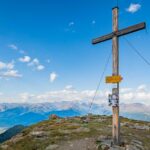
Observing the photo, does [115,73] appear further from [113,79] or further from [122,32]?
[122,32]

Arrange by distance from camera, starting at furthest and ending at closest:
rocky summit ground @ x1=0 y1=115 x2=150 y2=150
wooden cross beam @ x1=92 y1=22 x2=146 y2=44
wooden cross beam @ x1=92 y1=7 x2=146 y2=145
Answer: rocky summit ground @ x1=0 y1=115 x2=150 y2=150 → wooden cross beam @ x1=92 y1=7 x2=146 y2=145 → wooden cross beam @ x1=92 y1=22 x2=146 y2=44

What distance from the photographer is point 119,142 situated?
2128 cm

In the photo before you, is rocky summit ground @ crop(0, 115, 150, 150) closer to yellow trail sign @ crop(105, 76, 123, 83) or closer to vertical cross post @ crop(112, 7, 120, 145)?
vertical cross post @ crop(112, 7, 120, 145)

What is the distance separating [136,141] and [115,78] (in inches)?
263

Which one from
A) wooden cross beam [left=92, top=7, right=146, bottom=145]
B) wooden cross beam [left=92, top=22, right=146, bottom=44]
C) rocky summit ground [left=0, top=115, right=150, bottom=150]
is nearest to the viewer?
wooden cross beam [left=92, top=22, right=146, bottom=44]

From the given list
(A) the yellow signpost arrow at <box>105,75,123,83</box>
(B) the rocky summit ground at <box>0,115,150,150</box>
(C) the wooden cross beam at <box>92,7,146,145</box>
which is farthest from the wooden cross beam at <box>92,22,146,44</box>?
(B) the rocky summit ground at <box>0,115,150,150</box>

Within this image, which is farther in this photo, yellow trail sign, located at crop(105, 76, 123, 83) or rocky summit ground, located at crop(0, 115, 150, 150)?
rocky summit ground, located at crop(0, 115, 150, 150)

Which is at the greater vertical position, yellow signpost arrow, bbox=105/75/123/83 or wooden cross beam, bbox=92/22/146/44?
wooden cross beam, bbox=92/22/146/44

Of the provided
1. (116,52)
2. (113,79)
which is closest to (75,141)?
(113,79)

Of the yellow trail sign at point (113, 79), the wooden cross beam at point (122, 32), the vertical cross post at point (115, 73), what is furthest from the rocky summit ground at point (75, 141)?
the wooden cross beam at point (122, 32)

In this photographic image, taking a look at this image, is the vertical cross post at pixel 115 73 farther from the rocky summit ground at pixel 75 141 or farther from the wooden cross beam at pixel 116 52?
the rocky summit ground at pixel 75 141

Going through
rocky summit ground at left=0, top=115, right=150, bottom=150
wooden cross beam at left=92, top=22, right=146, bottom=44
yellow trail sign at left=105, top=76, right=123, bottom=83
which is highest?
wooden cross beam at left=92, top=22, right=146, bottom=44

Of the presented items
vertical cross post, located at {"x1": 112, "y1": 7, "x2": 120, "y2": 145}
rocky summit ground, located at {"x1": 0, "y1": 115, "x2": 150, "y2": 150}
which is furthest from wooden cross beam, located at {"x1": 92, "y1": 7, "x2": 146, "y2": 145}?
rocky summit ground, located at {"x1": 0, "y1": 115, "x2": 150, "y2": 150}

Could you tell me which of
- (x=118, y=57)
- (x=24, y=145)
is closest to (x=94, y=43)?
(x=118, y=57)
